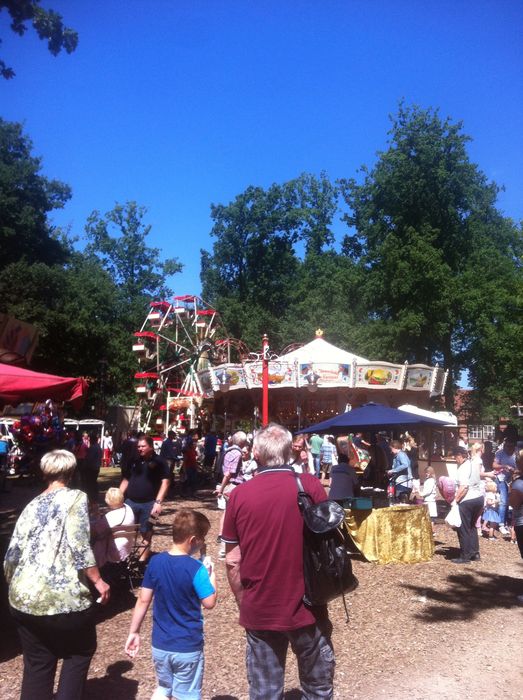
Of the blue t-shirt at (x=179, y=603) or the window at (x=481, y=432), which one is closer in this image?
the blue t-shirt at (x=179, y=603)

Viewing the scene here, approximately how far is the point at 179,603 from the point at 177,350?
113 feet

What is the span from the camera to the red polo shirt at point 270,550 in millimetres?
3064

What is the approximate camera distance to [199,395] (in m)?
31.2

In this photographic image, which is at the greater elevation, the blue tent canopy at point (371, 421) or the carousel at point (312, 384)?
the carousel at point (312, 384)

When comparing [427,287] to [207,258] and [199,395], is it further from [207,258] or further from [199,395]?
[207,258]

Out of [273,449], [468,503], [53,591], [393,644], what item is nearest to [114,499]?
[393,644]

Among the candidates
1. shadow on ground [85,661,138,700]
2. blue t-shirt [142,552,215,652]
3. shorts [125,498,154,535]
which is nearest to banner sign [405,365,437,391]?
shorts [125,498,154,535]

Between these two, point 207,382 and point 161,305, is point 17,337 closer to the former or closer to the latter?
point 207,382

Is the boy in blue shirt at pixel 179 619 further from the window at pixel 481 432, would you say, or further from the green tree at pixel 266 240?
the window at pixel 481 432

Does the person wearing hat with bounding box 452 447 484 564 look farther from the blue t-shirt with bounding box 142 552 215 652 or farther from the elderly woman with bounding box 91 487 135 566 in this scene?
the blue t-shirt with bounding box 142 552 215 652

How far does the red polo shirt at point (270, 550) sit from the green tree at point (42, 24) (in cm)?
1145

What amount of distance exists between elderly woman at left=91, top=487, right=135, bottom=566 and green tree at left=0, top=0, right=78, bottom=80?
30.1ft

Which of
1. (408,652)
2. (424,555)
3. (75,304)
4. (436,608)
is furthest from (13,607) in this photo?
(75,304)

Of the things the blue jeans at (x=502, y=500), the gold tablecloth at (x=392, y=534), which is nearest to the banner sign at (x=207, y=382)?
the blue jeans at (x=502, y=500)
